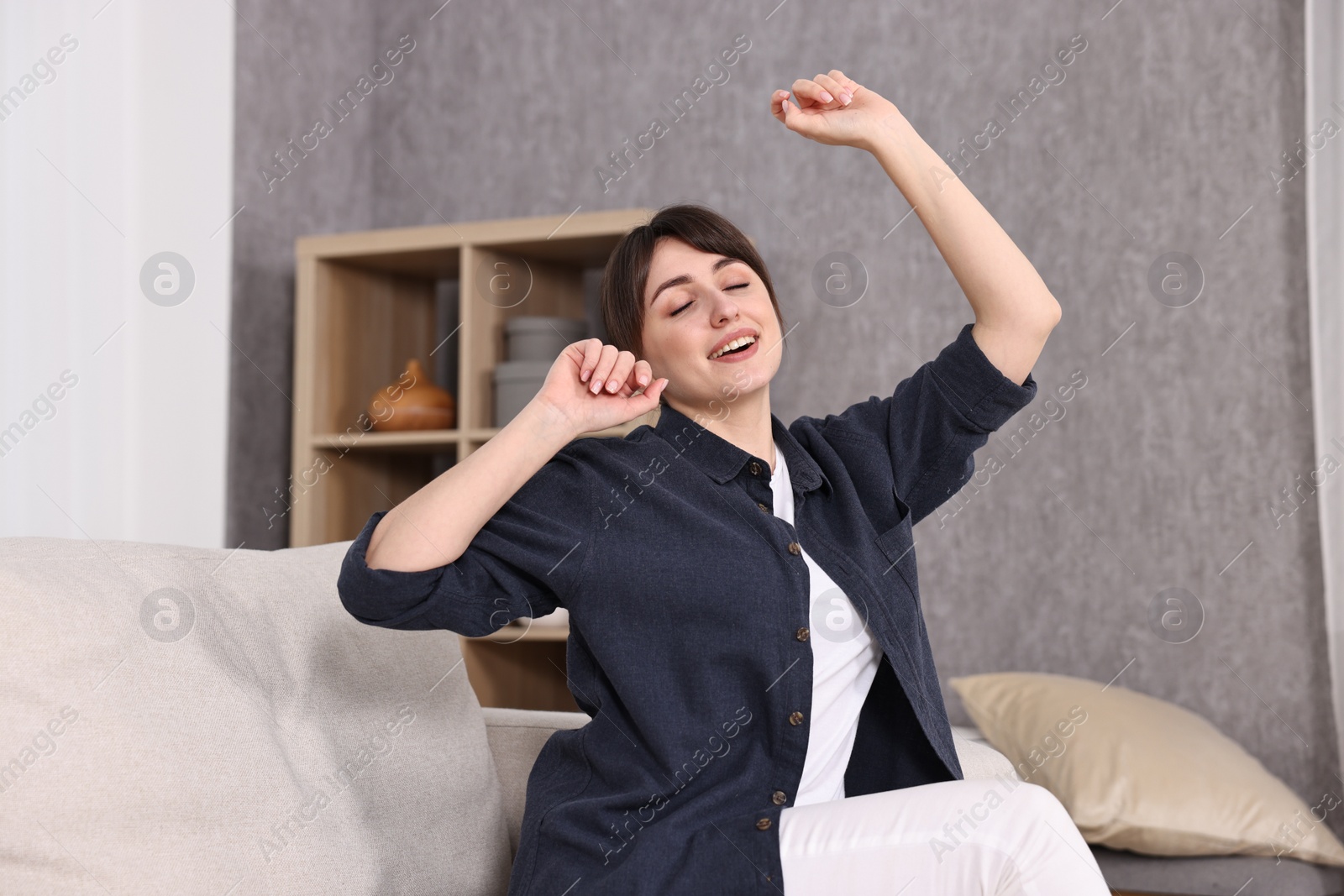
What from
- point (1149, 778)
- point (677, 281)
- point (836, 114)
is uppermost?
point (836, 114)

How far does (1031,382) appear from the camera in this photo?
1.33 meters

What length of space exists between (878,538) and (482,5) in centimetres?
246

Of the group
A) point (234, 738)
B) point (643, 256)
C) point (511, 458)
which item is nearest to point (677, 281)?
point (643, 256)

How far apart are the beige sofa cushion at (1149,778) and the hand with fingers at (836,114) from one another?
1.33 meters

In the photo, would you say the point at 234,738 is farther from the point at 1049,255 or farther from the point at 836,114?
the point at 1049,255

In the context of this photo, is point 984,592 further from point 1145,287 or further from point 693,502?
point 693,502

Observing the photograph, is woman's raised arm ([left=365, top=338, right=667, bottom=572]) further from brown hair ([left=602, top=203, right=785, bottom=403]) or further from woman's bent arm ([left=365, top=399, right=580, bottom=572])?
brown hair ([left=602, top=203, right=785, bottom=403])

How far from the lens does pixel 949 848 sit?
3.14 ft

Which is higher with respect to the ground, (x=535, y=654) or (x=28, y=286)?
(x=28, y=286)

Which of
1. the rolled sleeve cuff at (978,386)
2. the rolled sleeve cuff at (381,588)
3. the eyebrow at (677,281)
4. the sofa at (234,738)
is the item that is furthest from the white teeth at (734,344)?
the sofa at (234,738)

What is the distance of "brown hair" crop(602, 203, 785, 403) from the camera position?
138 cm

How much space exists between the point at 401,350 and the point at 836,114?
202 centimetres

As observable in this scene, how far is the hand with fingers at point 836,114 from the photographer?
1275 millimetres

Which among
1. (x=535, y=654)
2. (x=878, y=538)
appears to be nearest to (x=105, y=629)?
(x=878, y=538)
